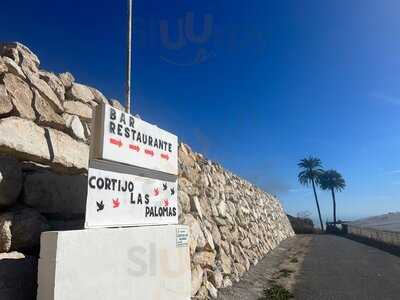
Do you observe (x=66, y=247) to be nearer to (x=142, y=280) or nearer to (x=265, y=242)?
(x=142, y=280)

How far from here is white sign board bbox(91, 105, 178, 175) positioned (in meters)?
4.17

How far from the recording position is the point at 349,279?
8.80m

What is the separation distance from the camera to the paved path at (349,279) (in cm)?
725

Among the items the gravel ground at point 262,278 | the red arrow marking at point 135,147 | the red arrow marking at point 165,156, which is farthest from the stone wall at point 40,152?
the red arrow marking at point 165,156

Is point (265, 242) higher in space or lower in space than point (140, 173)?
lower

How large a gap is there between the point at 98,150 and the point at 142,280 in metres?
1.80

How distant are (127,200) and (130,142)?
2.59ft

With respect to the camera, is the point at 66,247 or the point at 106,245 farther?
the point at 106,245

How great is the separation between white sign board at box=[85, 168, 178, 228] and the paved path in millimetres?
3990

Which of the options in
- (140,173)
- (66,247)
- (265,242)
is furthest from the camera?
(265,242)

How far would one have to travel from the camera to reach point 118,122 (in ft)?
14.5

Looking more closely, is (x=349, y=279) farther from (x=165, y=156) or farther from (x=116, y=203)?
(x=116, y=203)

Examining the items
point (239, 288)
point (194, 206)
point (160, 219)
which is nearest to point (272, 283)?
point (239, 288)

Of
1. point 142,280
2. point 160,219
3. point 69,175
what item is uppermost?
point 69,175
